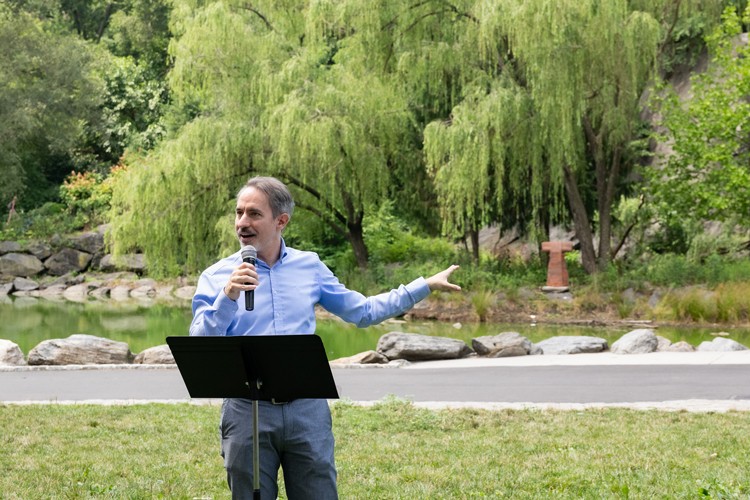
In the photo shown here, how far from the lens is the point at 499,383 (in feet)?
40.8

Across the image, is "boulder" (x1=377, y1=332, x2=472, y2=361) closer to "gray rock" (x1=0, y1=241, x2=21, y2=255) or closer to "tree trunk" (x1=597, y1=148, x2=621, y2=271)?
"tree trunk" (x1=597, y1=148, x2=621, y2=271)

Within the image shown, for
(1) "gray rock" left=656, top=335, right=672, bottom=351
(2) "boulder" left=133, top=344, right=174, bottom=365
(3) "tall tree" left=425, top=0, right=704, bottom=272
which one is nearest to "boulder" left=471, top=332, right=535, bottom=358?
(1) "gray rock" left=656, top=335, right=672, bottom=351

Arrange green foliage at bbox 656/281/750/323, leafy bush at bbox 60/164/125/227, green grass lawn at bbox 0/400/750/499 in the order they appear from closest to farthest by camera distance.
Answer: green grass lawn at bbox 0/400/750/499, green foliage at bbox 656/281/750/323, leafy bush at bbox 60/164/125/227

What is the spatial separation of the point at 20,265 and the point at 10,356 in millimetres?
22299

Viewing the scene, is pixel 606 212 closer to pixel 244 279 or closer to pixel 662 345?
pixel 662 345

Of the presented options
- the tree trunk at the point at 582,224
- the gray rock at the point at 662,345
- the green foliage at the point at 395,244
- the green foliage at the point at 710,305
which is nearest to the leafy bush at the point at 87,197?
the green foliage at the point at 395,244

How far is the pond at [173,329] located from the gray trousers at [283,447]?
13.1 meters

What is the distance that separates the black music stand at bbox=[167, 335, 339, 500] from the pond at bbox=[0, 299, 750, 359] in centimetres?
1327

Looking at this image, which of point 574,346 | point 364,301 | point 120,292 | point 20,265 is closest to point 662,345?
point 574,346

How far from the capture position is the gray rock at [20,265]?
35.8 metres

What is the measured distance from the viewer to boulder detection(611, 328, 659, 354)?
15811 millimetres

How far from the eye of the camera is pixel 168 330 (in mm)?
22391

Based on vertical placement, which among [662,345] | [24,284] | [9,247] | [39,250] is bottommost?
[24,284]

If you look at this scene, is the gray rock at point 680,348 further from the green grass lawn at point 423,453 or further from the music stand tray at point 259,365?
the music stand tray at point 259,365
